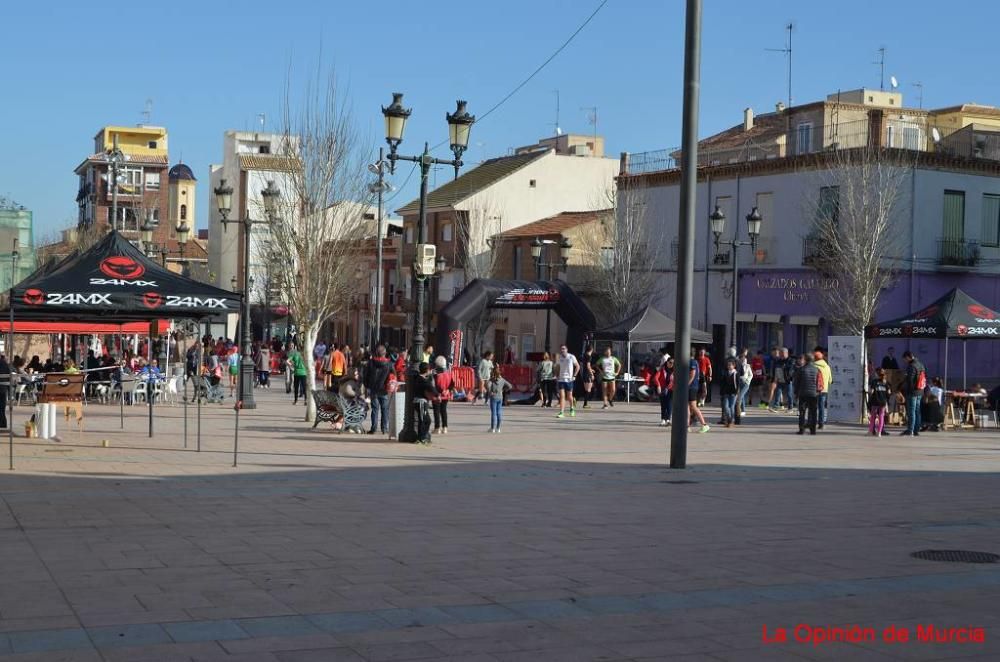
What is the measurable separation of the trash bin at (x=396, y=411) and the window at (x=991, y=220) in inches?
1129

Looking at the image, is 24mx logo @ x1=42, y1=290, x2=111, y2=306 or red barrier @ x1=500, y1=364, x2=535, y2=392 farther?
red barrier @ x1=500, y1=364, x2=535, y2=392

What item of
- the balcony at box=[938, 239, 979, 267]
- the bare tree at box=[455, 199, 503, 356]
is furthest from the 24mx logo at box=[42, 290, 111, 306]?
the bare tree at box=[455, 199, 503, 356]

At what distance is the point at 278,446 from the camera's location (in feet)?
65.4

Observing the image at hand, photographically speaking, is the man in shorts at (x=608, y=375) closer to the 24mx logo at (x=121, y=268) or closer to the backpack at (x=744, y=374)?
the backpack at (x=744, y=374)

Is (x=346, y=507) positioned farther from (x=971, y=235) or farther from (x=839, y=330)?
(x=971, y=235)

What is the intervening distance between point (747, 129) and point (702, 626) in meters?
49.6

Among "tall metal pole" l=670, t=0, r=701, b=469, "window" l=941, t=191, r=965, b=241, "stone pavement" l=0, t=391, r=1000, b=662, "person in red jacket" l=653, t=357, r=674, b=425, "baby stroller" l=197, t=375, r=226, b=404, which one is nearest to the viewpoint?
"stone pavement" l=0, t=391, r=1000, b=662

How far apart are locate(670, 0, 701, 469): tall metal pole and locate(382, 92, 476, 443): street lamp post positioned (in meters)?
4.60

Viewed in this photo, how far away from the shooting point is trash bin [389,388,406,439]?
21.7 meters

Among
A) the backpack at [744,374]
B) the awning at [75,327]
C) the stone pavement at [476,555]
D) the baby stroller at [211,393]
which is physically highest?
the awning at [75,327]

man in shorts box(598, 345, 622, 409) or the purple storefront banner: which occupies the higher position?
the purple storefront banner

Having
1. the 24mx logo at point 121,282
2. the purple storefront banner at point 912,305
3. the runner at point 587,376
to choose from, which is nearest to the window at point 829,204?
the purple storefront banner at point 912,305

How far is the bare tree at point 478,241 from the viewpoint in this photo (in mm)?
62469

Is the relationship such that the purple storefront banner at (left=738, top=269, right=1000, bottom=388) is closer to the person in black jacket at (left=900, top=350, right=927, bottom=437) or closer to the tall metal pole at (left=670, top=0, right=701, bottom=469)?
the person in black jacket at (left=900, top=350, right=927, bottom=437)
